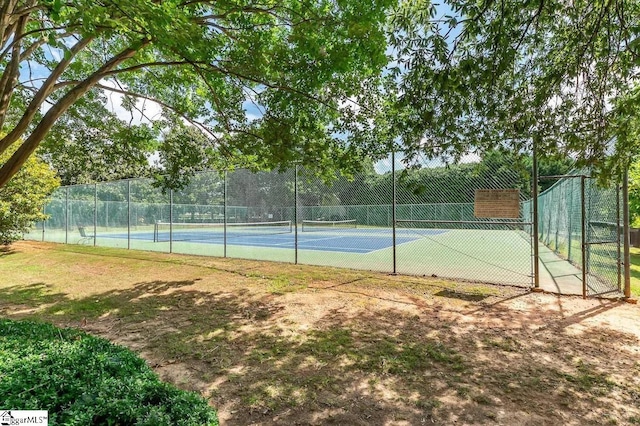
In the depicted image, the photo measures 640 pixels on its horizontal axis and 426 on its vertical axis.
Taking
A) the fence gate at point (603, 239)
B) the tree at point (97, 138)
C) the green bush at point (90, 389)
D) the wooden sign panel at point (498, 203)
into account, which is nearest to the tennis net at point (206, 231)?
the tree at point (97, 138)

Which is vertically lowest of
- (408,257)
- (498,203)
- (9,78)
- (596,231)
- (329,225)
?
(408,257)

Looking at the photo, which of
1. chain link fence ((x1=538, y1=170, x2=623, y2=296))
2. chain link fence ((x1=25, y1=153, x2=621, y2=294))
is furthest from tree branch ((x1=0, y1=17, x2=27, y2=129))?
chain link fence ((x1=538, y1=170, x2=623, y2=296))

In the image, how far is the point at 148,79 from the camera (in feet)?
25.9

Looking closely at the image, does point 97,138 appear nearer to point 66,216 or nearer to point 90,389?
point 90,389

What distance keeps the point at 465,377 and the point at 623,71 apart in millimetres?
3520

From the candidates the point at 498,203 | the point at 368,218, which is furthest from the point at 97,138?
→ the point at 368,218

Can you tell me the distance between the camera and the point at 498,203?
235 inches

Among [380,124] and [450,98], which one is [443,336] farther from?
[380,124]

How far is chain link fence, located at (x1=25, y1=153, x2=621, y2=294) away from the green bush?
10.5ft

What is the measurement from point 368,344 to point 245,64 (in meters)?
4.52

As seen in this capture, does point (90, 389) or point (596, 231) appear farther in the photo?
point (596, 231)

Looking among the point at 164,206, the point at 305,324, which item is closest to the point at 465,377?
the point at 305,324

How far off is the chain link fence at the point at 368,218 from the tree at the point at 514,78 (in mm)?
560

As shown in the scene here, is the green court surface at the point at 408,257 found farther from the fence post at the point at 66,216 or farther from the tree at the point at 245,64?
the tree at the point at 245,64
